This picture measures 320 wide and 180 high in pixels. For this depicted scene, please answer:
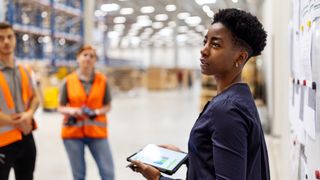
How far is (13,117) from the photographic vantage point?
8.90 ft

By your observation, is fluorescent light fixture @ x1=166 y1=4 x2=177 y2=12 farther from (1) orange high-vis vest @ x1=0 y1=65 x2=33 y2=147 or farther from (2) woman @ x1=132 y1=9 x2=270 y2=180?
(2) woman @ x1=132 y1=9 x2=270 y2=180

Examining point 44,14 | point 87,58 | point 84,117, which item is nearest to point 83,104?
point 84,117

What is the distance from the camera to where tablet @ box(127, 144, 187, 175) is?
1506mm

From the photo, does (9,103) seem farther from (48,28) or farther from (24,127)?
(48,28)

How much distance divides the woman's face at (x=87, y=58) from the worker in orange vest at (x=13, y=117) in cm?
56

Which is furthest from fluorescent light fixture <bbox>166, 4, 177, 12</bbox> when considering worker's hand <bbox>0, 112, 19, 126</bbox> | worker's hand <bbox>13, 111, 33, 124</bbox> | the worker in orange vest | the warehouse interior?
worker's hand <bbox>0, 112, 19, 126</bbox>

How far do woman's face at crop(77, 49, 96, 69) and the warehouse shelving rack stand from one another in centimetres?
398

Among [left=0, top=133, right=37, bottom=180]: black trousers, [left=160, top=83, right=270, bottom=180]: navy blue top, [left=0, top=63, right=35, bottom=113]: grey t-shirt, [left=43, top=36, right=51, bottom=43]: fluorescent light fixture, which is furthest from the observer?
[left=43, top=36, right=51, bottom=43]: fluorescent light fixture

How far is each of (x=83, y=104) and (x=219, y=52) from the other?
86.9 inches

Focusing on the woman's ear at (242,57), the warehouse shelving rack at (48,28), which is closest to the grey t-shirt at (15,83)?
the woman's ear at (242,57)

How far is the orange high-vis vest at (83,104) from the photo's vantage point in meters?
3.29

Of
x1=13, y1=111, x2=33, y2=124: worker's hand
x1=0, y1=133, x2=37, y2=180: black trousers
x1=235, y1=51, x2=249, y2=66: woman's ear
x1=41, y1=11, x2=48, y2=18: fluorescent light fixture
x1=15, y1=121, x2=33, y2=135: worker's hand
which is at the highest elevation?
x1=41, y1=11, x2=48, y2=18: fluorescent light fixture

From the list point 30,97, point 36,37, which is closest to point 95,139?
point 30,97

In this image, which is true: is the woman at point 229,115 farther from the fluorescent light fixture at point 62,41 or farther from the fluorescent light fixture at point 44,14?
the fluorescent light fixture at point 62,41
